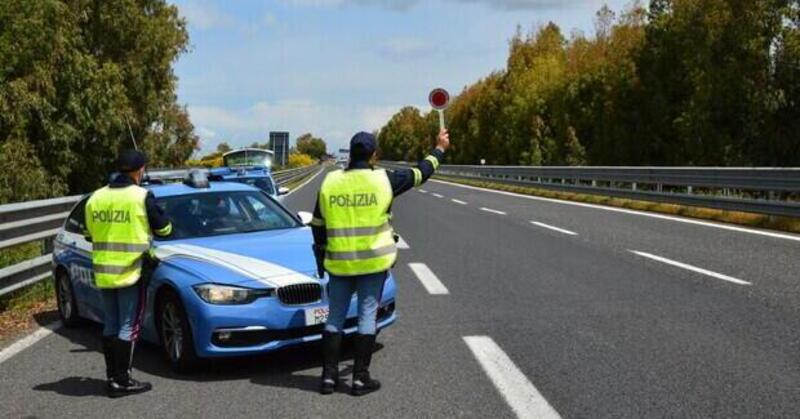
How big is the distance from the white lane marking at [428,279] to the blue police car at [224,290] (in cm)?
204

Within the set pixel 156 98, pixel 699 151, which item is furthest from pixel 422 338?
pixel 699 151

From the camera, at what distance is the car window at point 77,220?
7344mm

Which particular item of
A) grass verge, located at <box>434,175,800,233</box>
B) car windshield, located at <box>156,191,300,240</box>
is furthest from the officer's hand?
grass verge, located at <box>434,175,800,233</box>

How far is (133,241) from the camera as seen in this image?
17.0 feet

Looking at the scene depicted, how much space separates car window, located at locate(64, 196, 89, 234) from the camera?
7.34 meters

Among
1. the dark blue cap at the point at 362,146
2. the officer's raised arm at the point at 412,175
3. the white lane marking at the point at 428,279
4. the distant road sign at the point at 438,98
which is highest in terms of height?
the distant road sign at the point at 438,98

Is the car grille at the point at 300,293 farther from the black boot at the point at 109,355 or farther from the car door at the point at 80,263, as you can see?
the car door at the point at 80,263

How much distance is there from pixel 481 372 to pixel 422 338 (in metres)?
1.13

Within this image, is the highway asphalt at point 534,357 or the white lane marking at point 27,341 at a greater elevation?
the highway asphalt at point 534,357

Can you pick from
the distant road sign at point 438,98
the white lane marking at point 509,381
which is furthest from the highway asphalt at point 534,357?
the distant road sign at point 438,98

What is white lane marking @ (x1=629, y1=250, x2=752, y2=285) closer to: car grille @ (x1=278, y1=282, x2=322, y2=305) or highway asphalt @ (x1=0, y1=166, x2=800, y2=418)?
highway asphalt @ (x1=0, y1=166, x2=800, y2=418)

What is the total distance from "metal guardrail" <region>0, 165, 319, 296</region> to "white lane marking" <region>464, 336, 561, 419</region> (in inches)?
192

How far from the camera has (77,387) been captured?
17.3ft

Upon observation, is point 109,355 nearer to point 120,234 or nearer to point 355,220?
point 120,234
